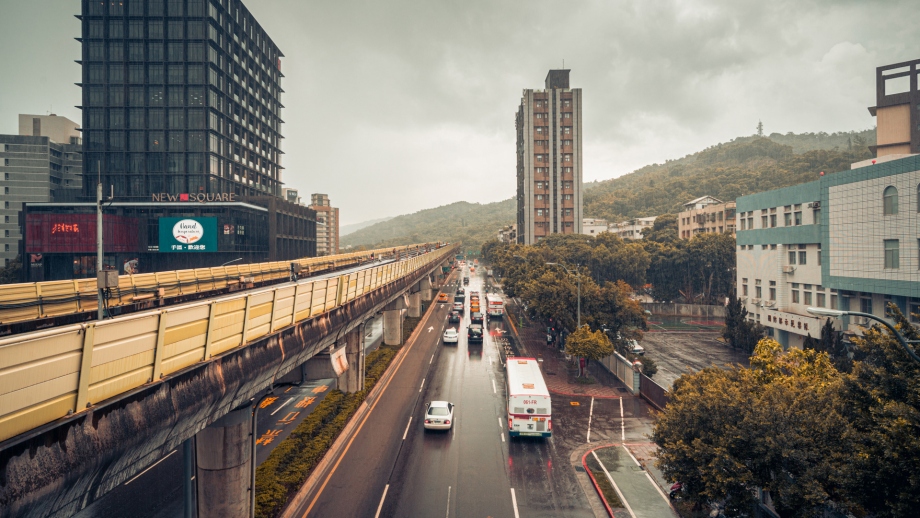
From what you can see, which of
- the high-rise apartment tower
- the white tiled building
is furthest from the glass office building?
the white tiled building

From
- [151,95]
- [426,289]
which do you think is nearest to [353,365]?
[426,289]

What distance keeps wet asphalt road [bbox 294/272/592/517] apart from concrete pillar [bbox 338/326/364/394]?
1.90 metres

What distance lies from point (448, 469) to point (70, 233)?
259 feet

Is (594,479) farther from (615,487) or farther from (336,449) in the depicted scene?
(336,449)

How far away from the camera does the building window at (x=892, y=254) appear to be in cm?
3186

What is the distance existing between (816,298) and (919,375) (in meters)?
36.4

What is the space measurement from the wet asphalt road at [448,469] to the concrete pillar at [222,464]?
11.6ft

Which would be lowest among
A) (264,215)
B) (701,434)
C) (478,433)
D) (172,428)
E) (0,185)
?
(478,433)

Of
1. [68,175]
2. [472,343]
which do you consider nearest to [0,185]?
[68,175]

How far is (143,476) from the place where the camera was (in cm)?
2022

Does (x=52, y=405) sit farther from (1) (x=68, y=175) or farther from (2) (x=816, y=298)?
(1) (x=68, y=175)

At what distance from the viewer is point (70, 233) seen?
72375mm

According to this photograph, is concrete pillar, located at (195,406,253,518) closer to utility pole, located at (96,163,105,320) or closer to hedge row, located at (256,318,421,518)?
hedge row, located at (256,318,421,518)

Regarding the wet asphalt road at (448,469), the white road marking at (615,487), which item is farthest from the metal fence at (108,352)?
the white road marking at (615,487)
